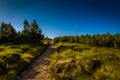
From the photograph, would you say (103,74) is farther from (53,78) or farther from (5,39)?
(5,39)

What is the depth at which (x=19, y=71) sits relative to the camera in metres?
15.5

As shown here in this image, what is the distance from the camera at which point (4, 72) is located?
1418 cm

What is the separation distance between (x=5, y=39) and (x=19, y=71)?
35274 mm

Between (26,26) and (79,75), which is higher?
(26,26)

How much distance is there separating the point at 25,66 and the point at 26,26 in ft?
117

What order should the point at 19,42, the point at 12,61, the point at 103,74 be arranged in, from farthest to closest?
the point at 19,42
the point at 12,61
the point at 103,74

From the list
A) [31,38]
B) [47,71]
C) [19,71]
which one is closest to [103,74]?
[47,71]

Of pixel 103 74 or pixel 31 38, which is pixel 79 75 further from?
pixel 31 38

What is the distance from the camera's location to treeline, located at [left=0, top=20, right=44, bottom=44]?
47.8 metres

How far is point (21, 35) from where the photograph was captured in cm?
4925

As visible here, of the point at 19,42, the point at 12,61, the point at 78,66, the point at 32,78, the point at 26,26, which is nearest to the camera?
the point at 32,78

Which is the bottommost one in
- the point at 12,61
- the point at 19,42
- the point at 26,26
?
the point at 12,61

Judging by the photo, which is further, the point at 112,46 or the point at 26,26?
the point at 26,26

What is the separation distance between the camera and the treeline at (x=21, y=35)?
47781 millimetres
